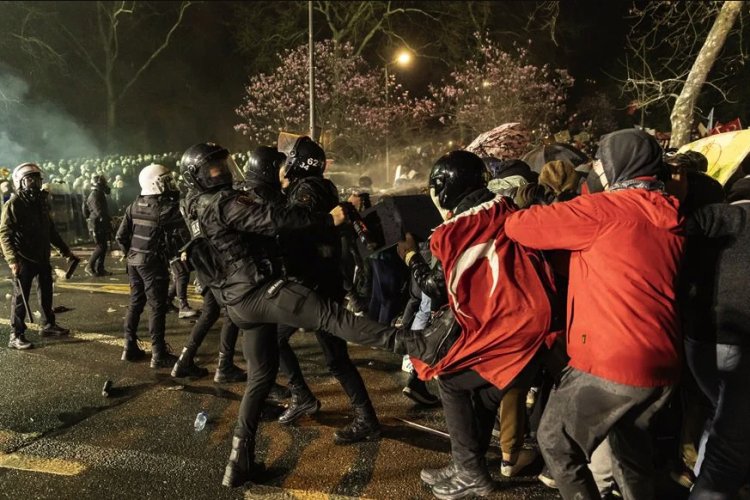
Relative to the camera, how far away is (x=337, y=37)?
92.3 ft

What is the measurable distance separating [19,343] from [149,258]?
6.98ft

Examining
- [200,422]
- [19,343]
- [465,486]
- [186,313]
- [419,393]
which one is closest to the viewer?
[465,486]

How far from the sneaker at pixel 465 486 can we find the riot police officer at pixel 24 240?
5.48m

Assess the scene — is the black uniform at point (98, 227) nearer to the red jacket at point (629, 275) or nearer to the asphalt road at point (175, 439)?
the asphalt road at point (175, 439)

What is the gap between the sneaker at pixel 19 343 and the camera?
639cm

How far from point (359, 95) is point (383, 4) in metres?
4.62

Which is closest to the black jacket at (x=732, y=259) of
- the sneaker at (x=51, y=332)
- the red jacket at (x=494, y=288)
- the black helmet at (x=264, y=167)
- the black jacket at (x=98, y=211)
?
the red jacket at (x=494, y=288)

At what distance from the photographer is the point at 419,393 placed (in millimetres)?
4680

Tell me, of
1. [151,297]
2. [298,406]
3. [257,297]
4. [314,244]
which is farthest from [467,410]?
[151,297]

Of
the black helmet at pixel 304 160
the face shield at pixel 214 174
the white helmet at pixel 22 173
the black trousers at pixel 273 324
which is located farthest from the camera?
the white helmet at pixel 22 173

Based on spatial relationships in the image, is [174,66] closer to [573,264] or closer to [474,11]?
[474,11]

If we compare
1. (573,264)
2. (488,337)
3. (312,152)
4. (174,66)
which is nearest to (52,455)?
(312,152)

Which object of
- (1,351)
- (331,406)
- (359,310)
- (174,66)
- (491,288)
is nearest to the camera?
(491,288)

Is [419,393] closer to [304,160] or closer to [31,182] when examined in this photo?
[304,160]
